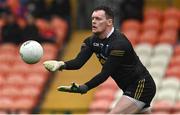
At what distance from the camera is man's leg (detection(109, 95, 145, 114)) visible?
28.0 feet

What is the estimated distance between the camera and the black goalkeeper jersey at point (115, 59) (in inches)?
327

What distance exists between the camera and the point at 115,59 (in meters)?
8.35

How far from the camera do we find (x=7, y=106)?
1408 centimetres

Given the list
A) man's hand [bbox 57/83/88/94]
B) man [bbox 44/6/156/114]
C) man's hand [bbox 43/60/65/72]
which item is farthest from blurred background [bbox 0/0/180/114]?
man's hand [bbox 57/83/88/94]

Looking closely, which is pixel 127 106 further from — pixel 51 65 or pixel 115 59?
pixel 51 65

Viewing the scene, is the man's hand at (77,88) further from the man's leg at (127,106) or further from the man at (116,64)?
the man's leg at (127,106)

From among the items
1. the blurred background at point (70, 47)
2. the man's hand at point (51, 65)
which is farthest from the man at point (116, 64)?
the blurred background at point (70, 47)

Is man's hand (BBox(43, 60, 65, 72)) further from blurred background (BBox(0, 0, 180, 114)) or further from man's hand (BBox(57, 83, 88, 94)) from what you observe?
blurred background (BBox(0, 0, 180, 114))

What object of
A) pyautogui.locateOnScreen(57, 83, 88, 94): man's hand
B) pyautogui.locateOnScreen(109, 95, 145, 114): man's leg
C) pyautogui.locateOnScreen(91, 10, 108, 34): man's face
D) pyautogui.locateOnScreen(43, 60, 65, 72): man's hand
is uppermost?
pyautogui.locateOnScreen(91, 10, 108, 34): man's face

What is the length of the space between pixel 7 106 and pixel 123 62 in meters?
5.95

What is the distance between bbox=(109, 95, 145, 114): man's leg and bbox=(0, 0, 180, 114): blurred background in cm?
474

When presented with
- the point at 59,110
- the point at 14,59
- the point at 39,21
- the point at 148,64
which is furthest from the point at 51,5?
the point at 59,110

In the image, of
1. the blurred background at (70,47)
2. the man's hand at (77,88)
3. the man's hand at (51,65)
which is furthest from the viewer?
the blurred background at (70,47)

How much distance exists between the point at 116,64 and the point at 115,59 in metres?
0.06
